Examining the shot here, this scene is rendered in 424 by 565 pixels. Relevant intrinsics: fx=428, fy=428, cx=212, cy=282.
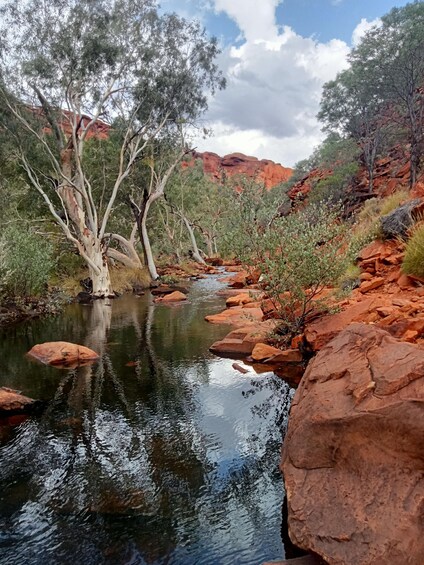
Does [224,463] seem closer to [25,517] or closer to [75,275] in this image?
[25,517]

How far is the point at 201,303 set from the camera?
1447cm

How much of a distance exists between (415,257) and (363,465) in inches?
228

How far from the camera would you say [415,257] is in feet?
25.0

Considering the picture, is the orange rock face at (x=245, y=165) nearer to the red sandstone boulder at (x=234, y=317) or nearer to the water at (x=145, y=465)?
the red sandstone boulder at (x=234, y=317)

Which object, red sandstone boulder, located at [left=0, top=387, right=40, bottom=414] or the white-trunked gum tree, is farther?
the white-trunked gum tree

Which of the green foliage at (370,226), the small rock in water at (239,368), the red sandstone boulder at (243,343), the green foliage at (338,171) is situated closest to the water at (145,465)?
the small rock in water at (239,368)

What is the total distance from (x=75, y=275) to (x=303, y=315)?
15.7 metres

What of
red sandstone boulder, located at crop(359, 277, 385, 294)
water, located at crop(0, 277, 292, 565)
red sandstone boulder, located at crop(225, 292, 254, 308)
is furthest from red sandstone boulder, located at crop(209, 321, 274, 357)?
red sandstone boulder, located at crop(225, 292, 254, 308)

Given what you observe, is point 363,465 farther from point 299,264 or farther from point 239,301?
point 239,301

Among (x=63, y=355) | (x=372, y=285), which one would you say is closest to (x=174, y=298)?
(x=63, y=355)

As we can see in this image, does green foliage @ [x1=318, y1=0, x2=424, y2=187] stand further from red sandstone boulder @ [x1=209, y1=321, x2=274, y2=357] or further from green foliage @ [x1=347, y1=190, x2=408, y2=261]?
red sandstone boulder @ [x1=209, y1=321, x2=274, y2=357]

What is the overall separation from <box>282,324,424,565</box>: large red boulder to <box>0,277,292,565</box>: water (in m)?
0.51

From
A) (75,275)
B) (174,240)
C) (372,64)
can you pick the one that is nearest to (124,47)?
(75,275)

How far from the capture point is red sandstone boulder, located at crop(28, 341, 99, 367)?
759 centimetres
